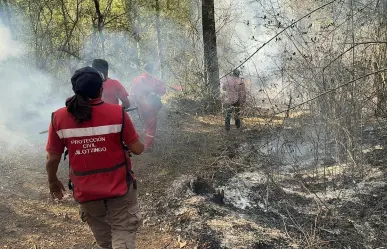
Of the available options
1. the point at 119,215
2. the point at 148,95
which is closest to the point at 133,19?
the point at 148,95

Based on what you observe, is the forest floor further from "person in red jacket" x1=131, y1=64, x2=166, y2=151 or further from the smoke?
the smoke

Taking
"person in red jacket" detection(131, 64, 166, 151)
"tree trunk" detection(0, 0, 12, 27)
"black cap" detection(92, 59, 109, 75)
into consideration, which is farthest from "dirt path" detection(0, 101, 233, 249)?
"tree trunk" detection(0, 0, 12, 27)

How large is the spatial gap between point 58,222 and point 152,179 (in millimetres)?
1629

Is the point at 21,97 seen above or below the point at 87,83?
above

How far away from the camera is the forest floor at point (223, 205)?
3830mm

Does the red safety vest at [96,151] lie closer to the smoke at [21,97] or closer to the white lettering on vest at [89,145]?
the white lettering on vest at [89,145]

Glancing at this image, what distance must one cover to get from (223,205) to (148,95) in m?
2.80

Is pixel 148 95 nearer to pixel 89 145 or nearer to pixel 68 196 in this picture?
pixel 68 196

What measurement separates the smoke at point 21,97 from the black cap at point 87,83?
526 centimetres

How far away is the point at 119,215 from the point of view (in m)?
2.85

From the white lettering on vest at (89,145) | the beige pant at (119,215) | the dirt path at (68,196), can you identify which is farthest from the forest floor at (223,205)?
the white lettering on vest at (89,145)

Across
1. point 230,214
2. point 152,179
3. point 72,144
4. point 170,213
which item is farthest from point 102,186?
point 152,179

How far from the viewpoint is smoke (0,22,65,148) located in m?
7.77

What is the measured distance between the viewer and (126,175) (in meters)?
2.83
